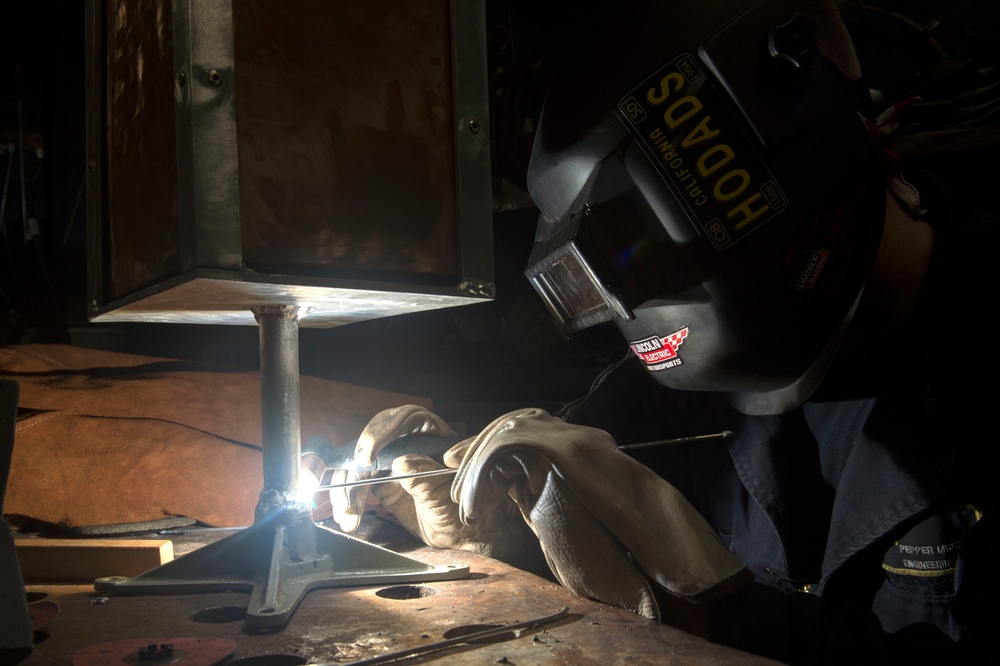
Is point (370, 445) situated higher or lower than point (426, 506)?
higher

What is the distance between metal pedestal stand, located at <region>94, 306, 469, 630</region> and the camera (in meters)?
1.01

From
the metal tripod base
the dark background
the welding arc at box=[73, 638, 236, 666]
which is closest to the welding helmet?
the metal tripod base

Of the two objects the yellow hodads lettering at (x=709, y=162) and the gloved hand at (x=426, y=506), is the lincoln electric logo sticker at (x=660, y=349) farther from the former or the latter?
the gloved hand at (x=426, y=506)

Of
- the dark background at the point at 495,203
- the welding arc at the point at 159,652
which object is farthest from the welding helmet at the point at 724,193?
the dark background at the point at 495,203

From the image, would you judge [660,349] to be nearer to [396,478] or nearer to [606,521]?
[606,521]

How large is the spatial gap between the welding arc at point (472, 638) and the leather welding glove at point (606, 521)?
0.10m

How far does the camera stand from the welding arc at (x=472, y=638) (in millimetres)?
709

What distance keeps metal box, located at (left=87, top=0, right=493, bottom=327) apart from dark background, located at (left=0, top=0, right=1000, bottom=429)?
1.19 m

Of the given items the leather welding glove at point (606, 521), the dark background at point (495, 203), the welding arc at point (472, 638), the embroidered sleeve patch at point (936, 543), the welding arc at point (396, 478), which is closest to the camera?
the welding arc at point (472, 638)

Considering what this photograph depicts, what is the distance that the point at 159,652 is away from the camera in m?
0.73

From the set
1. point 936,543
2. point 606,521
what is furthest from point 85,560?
point 936,543

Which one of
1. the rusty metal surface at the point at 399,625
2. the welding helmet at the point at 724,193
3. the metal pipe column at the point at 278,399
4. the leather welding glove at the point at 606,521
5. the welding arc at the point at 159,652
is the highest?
the welding helmet at the point at 724,193

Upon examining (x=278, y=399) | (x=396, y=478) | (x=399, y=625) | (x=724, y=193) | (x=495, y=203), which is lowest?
(x=399, y=625)

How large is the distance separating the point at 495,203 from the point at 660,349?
47.4 inches
